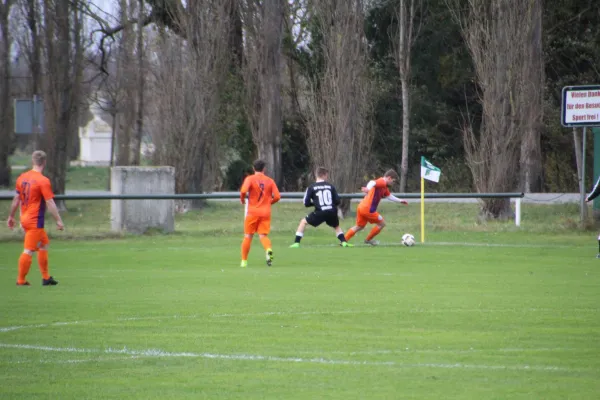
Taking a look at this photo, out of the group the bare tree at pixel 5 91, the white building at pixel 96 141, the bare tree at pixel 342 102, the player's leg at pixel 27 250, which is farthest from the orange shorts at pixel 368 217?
the white building at pixel 96 141

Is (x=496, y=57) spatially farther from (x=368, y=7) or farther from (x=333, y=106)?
(x=368, y=7)

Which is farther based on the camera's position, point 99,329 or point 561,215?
point 561,215

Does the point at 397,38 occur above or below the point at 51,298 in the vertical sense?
above

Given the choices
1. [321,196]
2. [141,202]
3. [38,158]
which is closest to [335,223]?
[321,196]

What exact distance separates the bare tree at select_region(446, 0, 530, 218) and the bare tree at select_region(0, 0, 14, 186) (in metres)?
21.0

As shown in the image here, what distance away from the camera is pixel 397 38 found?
49500 millimetres

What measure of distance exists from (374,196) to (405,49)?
23927 mm

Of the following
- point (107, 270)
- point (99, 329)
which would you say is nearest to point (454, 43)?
point (107, 270)

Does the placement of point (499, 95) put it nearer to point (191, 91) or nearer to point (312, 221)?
point (312, 221)

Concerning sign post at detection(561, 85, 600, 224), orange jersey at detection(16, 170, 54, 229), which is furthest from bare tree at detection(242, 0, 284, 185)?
orange jersey at detection(16, 170, 54, 229)

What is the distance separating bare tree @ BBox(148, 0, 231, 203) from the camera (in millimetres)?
35156

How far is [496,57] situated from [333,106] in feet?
16.4

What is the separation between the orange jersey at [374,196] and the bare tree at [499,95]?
730 centimetres

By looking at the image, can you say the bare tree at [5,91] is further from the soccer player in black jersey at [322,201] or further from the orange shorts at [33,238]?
the orange shorts at [33,238]
